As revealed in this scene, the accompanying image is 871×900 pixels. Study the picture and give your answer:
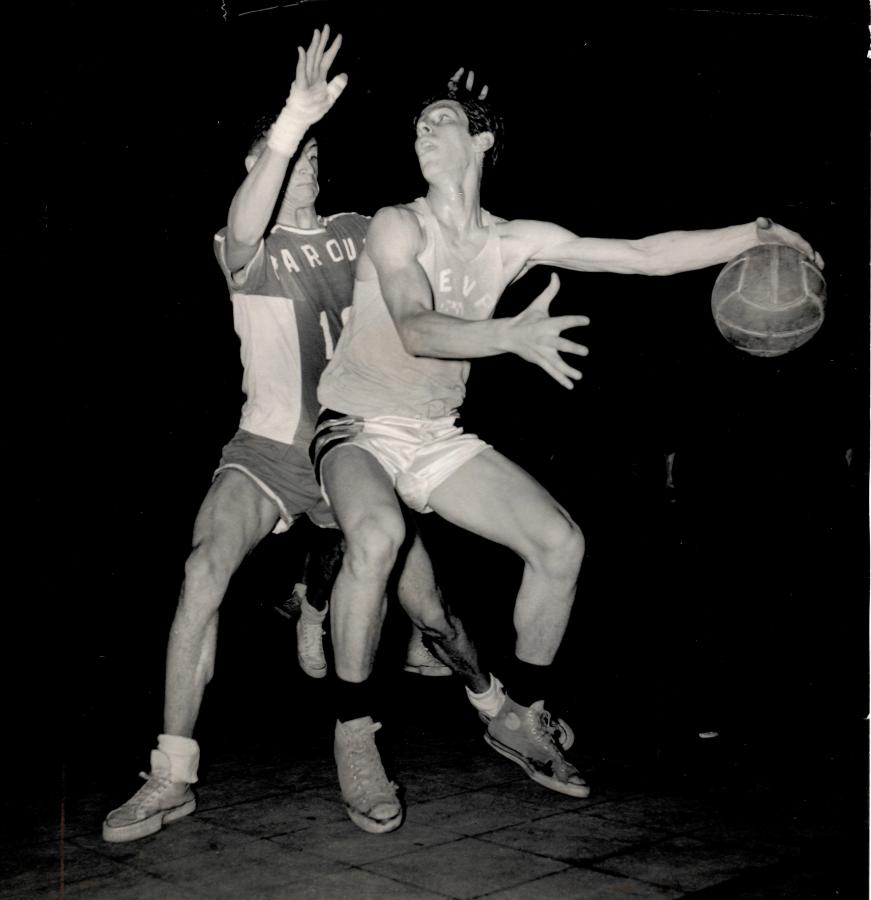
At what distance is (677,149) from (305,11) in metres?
3.02

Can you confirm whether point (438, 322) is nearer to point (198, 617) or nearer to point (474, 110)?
point (474, 110)

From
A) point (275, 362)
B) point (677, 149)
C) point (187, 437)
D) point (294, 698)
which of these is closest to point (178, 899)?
point (275, 362)

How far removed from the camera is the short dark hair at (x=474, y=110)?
387 cm

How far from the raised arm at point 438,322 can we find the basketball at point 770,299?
2.57ft

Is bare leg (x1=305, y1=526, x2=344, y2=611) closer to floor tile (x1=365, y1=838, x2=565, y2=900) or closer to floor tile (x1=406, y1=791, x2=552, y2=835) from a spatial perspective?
floor tile (x1=406, y1=791, x2=552, y2=835)

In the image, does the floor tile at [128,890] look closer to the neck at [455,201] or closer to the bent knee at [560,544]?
the bent knee at [560,544]

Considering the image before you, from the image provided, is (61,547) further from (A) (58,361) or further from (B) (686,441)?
(B) (686,441)

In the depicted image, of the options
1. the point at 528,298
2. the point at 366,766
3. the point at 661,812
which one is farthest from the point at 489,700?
the point at 528,298

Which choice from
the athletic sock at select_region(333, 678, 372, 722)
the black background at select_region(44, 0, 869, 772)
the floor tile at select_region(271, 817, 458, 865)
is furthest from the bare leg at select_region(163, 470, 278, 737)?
the black background at select_region(44, 0, 869, 772)

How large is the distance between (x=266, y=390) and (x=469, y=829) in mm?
1738

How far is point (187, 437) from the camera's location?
8.64 m

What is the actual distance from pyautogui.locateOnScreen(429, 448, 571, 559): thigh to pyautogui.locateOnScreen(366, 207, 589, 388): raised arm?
16.7 inches

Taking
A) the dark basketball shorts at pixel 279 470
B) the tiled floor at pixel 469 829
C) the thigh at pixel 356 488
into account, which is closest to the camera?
the tiled floor at pixel 469 829

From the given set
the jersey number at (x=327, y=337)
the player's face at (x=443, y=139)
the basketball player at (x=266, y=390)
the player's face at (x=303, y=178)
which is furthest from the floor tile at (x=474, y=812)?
the player's face at (x=303, y=178)
